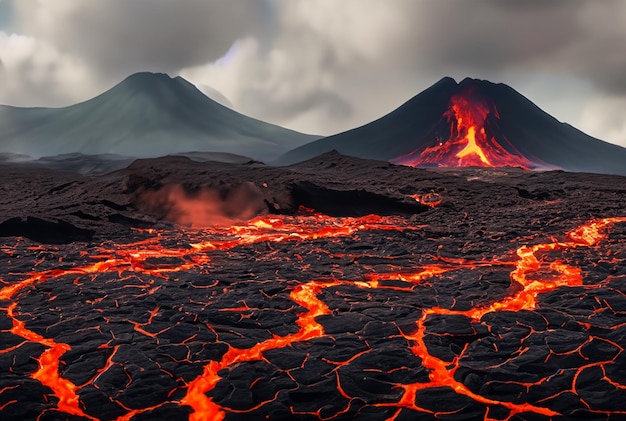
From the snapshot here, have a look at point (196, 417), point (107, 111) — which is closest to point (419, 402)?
point (196, 417)

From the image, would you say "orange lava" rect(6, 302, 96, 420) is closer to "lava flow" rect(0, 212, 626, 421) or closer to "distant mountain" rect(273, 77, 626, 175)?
"lava flow" rect(0, 212, 626, 421)

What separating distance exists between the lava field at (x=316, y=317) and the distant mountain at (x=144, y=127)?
50.5m

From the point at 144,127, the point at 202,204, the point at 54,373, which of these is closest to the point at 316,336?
the point at 54,373

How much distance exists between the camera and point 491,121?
160 ft

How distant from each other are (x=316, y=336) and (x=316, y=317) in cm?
65

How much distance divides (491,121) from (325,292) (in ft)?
149

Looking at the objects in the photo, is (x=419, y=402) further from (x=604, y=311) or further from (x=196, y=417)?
(x=604, y=311)

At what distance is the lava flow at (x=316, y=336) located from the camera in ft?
15.8

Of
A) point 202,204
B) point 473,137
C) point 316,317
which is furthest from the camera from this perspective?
point 473,137

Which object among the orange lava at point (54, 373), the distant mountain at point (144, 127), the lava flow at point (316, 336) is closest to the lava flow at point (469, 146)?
the distant mountain at point (144, 127)

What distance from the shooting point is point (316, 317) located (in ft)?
22.7

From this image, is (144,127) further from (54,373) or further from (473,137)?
(54,373)

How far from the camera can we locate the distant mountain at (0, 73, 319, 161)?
6562 cm

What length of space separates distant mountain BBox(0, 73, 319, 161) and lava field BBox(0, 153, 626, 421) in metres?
50.5
